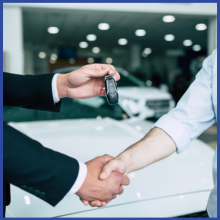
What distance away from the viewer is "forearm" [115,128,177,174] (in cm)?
119

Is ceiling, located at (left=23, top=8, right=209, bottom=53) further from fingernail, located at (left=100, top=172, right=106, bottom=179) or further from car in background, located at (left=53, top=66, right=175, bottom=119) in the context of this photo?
fingernail, located at (left=100, top=172, right=106, bottom=179)

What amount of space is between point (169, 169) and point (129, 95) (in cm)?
296

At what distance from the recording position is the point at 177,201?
4.53 ft

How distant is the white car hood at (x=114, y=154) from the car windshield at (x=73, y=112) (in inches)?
6.4

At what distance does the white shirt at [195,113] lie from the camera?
1128 mm

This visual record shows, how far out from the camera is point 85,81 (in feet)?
4.29

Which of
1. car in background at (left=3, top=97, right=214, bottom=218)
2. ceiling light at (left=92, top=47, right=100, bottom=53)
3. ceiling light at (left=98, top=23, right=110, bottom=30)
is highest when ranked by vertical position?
ceiling light at (left=98, top=23, right=110, bottom=30)

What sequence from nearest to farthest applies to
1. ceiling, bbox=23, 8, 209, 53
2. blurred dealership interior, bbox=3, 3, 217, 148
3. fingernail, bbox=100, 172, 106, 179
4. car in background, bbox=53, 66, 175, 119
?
fingernail, bbox=100, 172, 106, 179
car in background, bbox=53, 66, 175, 119
blurred dealership interior, bbox=3, 3, 217, 148
ceiling, bbox=23, 8, 209, 53

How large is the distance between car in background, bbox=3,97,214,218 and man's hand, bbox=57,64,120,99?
0.45 m

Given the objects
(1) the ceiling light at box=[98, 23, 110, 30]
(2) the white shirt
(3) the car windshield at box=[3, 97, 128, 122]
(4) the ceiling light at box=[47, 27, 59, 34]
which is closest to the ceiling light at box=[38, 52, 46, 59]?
(4) the ceiling light at box=[47, 27, 59, 34]

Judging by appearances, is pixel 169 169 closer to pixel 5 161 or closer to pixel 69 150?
pixel 69 150

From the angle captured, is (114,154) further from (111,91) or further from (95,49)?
(95,49)

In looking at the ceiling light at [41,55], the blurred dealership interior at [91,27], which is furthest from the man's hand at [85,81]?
the ceiling light at [41,55]

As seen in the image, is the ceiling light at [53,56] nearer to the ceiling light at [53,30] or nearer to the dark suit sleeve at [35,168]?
the ceiling light at [53,30]
